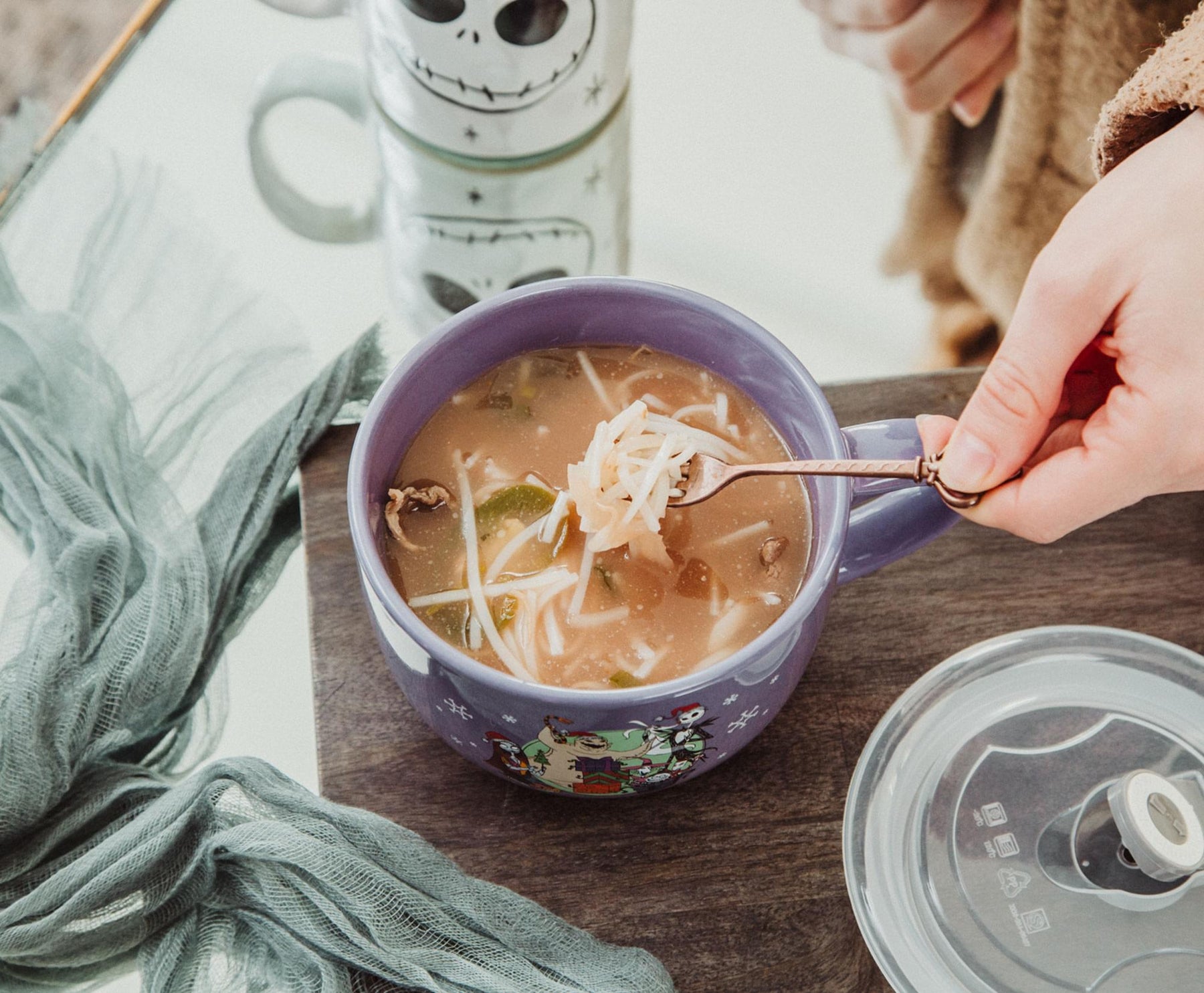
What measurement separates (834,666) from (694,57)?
1024mm

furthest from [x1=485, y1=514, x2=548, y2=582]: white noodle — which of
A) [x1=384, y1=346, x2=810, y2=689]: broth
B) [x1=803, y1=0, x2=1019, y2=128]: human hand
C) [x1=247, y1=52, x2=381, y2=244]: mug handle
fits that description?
[x1=803, y1=0, x2=1019, y2=128]: human hand

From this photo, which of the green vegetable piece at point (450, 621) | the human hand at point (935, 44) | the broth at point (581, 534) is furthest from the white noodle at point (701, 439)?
the human hand at point (935, 44)

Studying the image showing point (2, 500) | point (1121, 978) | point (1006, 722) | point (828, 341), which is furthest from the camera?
point (828, 341)

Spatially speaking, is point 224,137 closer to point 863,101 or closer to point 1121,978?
point 863,101

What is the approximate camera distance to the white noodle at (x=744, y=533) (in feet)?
3.49

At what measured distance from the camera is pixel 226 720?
1184mm

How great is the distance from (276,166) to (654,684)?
0.75 meters

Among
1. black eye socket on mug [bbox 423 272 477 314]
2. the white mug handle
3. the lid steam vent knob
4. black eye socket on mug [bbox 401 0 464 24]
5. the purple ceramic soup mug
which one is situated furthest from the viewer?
black eye socket on mug [bbox 423 272 477 314]

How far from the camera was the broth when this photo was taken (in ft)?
3.32

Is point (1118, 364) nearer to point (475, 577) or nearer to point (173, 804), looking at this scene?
point (475, 577)

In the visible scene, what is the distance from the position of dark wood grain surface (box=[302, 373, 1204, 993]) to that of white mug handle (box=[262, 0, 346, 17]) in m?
0.40

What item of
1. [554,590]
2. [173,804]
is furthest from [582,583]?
[173,804]

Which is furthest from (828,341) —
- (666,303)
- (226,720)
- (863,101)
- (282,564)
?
(226,720)

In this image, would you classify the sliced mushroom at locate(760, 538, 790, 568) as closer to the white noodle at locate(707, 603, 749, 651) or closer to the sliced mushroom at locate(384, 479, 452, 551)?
the white noodle at locate(707, 603, 749, 651)
